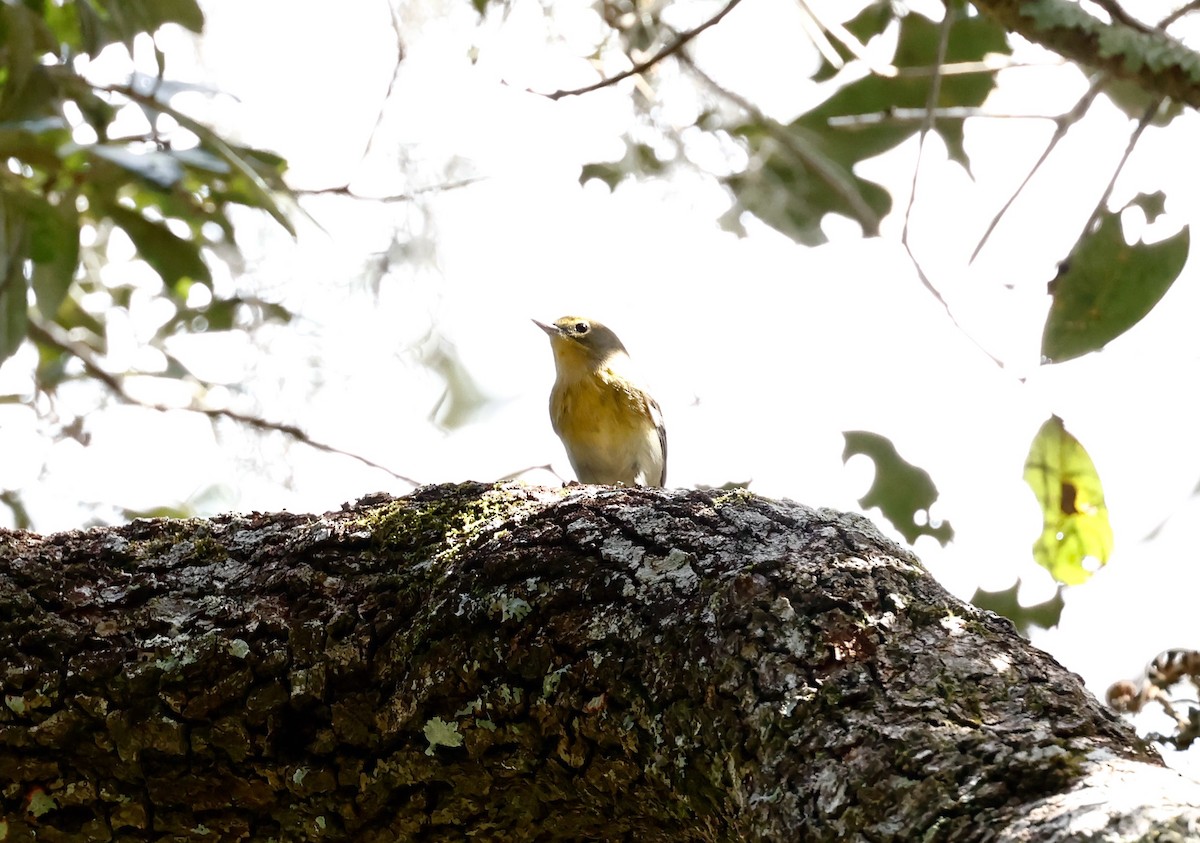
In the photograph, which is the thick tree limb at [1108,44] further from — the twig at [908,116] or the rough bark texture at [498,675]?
the rough bark texture at [498,675]

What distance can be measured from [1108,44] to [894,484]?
5.06 feet

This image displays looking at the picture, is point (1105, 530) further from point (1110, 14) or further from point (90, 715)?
point (90, 715)

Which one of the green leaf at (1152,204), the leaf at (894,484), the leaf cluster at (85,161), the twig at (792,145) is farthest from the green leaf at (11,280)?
the green leaf at (1152,204)

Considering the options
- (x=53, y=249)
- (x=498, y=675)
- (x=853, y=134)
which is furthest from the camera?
(x=853, y=134)

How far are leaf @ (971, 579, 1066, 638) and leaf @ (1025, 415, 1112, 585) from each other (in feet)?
0.75

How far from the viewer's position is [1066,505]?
10.4 ft

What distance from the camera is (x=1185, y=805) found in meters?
1.09

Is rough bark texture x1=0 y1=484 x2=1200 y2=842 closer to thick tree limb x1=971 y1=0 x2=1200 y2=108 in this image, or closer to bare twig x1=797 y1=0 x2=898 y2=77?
thick tree limb x1=971 y1=0 x2=1200 y2=108

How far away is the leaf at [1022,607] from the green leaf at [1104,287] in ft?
2.57

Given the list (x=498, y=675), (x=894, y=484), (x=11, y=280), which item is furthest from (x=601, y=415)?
(x=498, y=675)

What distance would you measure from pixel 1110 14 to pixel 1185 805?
2.12 m

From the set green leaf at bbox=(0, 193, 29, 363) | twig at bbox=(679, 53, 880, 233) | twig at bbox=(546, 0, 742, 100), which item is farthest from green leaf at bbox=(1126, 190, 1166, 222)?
green leaf at bbox=(0, 193, 29, 363)

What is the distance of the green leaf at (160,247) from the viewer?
13.3ft

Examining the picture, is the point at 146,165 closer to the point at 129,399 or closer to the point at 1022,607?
the point at 129,399
